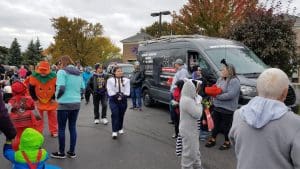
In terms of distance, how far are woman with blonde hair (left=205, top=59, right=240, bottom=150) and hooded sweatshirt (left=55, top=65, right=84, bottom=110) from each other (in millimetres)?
2893

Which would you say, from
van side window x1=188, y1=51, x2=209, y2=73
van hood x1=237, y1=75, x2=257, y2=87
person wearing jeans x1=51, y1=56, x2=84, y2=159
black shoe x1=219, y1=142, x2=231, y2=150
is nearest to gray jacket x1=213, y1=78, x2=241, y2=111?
black shoe x1=219, y1=142, x2=231, y2=150

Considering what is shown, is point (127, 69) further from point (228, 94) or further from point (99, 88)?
point (228, 94)

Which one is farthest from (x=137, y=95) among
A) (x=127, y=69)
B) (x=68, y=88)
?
(x=68, y=88)

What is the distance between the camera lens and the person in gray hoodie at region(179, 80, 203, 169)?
5.44 metres

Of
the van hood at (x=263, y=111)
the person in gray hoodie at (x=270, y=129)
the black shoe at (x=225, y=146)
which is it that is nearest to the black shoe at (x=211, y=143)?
the black shoe at (x=225, y=146)

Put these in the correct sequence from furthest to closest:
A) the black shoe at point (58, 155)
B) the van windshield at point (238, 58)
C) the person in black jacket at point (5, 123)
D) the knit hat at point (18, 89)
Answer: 1. the van windshield at point (238, 58)
2. the black shoe at point (58, 155)
3. the knit hat at point (18, 89)
4. the person in black jacket at point (5, 123)

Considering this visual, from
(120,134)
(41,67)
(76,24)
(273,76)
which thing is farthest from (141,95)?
(76,24)

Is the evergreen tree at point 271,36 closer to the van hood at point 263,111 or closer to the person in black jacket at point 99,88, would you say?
the person in black jacket at point 99,88

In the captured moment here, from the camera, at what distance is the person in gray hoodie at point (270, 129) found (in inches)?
101

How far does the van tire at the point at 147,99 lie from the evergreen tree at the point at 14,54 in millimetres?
46777

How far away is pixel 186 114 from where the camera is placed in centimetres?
→ 554

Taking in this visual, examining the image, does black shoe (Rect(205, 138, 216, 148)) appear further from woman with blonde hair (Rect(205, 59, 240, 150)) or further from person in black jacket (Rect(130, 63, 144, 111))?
person in black jacket (Rect(130, 63, 144, 111))

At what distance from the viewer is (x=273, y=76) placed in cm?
269

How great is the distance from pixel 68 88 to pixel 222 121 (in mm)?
3271
